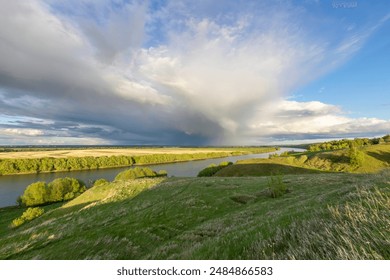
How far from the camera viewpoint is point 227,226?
47.9 ft

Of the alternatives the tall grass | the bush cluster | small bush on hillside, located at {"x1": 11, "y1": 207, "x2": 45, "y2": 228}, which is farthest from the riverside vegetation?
the bush cluster

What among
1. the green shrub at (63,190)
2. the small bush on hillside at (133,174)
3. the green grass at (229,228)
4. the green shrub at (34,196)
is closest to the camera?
the green grass at (229,228)

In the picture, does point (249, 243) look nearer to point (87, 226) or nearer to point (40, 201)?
point (87, 226)

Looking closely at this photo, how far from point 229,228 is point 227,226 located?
5.62 feet

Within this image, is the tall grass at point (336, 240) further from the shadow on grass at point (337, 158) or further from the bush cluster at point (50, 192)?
the shadow on grass at point (337, 158)

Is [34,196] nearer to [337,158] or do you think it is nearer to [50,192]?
[50,192]

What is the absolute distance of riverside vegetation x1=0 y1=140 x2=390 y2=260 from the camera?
19.6 ft

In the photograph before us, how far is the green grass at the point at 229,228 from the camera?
590 cm

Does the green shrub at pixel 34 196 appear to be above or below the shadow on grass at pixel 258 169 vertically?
below

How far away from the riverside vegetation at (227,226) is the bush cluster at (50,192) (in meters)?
50.5

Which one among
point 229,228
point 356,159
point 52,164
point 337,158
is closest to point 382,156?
point 337,158

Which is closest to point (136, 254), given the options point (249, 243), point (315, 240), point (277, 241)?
point (249, 243)

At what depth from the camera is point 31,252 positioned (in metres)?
15.4

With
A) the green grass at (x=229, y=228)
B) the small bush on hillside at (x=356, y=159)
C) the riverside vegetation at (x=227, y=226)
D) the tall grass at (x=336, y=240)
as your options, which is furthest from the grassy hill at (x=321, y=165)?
the tall grass at (x=336, y=240)
